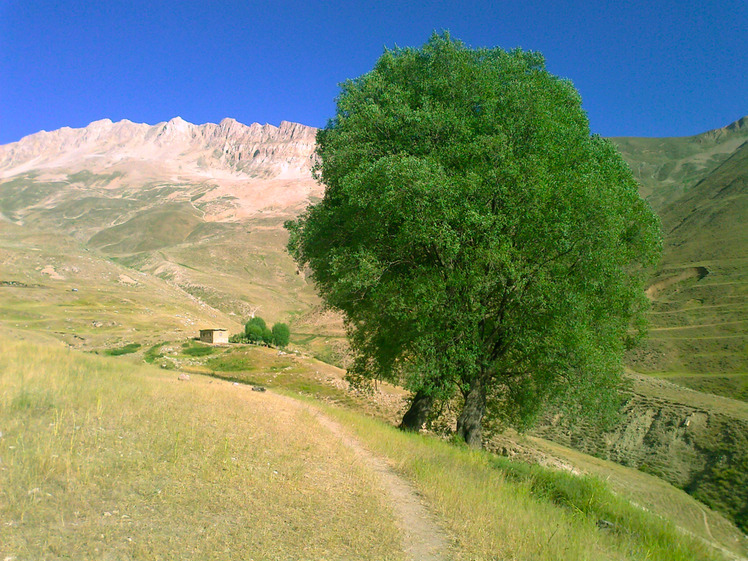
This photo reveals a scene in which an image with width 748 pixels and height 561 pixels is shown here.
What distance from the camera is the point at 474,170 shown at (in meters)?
13.9

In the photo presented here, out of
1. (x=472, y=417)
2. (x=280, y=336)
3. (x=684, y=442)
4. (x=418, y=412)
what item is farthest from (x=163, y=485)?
(x=280, y=336)

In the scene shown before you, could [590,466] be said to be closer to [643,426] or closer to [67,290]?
[643,426]

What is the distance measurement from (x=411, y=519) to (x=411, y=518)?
0.04 meters

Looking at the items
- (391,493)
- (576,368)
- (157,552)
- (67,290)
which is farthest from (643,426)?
(67,290)

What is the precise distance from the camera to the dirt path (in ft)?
18.8

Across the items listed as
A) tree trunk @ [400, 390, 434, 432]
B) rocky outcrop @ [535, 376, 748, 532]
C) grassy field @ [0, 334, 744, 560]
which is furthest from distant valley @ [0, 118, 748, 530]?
grassy field @ [0, 334, 744, 560]

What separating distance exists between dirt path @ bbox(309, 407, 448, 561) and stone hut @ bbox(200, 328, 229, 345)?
35.3m

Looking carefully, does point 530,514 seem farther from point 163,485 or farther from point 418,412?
point 418,412

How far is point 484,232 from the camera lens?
13.5 meters

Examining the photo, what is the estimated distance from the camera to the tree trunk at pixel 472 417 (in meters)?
15.2

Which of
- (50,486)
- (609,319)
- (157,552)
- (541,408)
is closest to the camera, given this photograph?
(157,552)

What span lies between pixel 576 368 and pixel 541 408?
11.3ft

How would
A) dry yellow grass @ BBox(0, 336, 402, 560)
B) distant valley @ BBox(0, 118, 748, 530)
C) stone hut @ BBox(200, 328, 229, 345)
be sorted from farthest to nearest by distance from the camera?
1. stone hut @ BBox(200, 328, 229, 345)
2. distant valley @ BBox(0, 118, 748, 530)
3. dry yellow grass @ BBox(0, 336, 402, 560)

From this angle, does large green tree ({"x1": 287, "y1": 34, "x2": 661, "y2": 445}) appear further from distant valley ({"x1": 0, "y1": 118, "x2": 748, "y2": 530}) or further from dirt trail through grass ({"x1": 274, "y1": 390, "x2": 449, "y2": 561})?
dirt trail through grass ({"x1": 274, "y1": 390, "x2": 449, "y2": 561})
